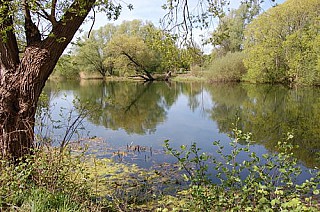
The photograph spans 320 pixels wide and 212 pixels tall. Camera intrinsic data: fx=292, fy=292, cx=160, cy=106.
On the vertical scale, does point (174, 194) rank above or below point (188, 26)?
below

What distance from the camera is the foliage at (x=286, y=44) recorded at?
1076 inches

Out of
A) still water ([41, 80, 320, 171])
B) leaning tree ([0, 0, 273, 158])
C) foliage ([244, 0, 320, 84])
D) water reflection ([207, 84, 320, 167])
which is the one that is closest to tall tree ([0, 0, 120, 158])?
leaning tree ([0, 0, 273, 158])

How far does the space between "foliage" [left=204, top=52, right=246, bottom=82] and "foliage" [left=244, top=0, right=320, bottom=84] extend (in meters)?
2.62

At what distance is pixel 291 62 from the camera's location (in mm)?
29438

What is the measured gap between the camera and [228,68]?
38.2m

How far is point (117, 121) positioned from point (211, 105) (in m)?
7.83

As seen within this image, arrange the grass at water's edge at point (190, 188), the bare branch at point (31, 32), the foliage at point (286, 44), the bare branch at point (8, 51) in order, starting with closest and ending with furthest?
the grass at water's edge at point (190, 188), the bare branch at point (8, 51), the bare branch at point (31, 32), the foliage at point (286, 44)

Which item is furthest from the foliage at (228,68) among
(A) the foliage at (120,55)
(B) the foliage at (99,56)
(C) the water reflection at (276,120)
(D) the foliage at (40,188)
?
(D) the foliage at (40,188)

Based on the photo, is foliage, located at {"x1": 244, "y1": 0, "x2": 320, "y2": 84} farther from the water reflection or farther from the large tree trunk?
the large tree trunk

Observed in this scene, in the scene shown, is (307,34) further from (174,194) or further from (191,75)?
(174,194)

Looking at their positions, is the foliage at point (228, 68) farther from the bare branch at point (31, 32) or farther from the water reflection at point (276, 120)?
the bare branch at point (31, 32)

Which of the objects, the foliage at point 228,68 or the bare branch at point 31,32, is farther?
the foliage at point 228,68

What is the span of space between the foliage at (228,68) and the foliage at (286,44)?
2.62 m

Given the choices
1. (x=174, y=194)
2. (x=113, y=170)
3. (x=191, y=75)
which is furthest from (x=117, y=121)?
(x=191, y=75)
